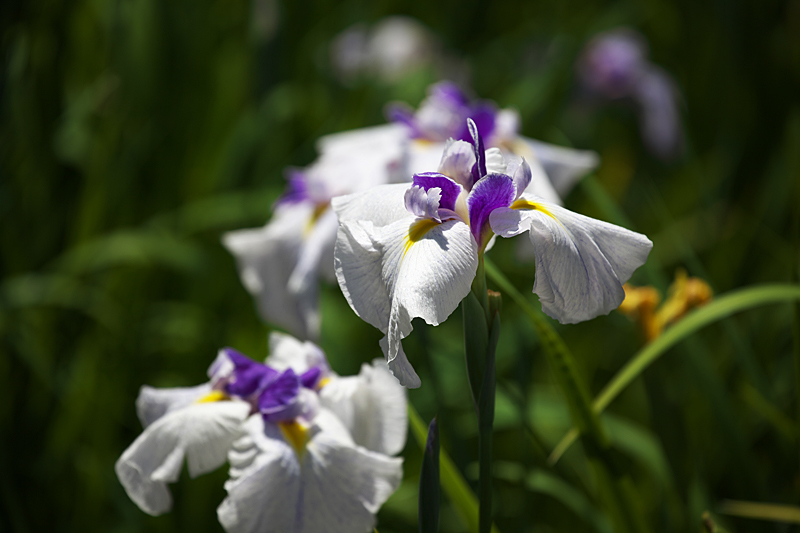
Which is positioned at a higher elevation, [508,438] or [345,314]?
[345,314]

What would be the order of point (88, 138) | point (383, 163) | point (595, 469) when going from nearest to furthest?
1. point (595, 469)
2. point (383, 163)
3. point (88, 138)

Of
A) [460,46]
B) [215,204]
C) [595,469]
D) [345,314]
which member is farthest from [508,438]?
[460,46]

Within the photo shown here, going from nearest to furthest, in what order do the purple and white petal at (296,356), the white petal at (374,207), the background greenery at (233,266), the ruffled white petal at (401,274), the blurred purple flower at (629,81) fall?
the ruffled white petal at (401,274) < the white petal at (374,207) < the purple and white petal at (296,356) < the background greenery at (233,266) < the blurred purple flower at (629,81)

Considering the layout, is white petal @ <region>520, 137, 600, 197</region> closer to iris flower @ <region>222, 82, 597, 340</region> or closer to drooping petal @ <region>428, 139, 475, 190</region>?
iris flower @ <region>222, 82, 597, 340</region>

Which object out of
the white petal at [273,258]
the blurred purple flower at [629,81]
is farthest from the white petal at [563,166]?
the blurred purple flower at [629,81]

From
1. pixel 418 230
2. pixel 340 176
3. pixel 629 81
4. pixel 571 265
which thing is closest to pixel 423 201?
pixel 418 230

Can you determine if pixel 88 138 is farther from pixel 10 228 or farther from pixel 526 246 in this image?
pixel 526 246

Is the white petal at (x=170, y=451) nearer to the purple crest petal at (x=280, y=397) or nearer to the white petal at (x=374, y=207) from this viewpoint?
the purple crest petal at (x=280, y=397)
